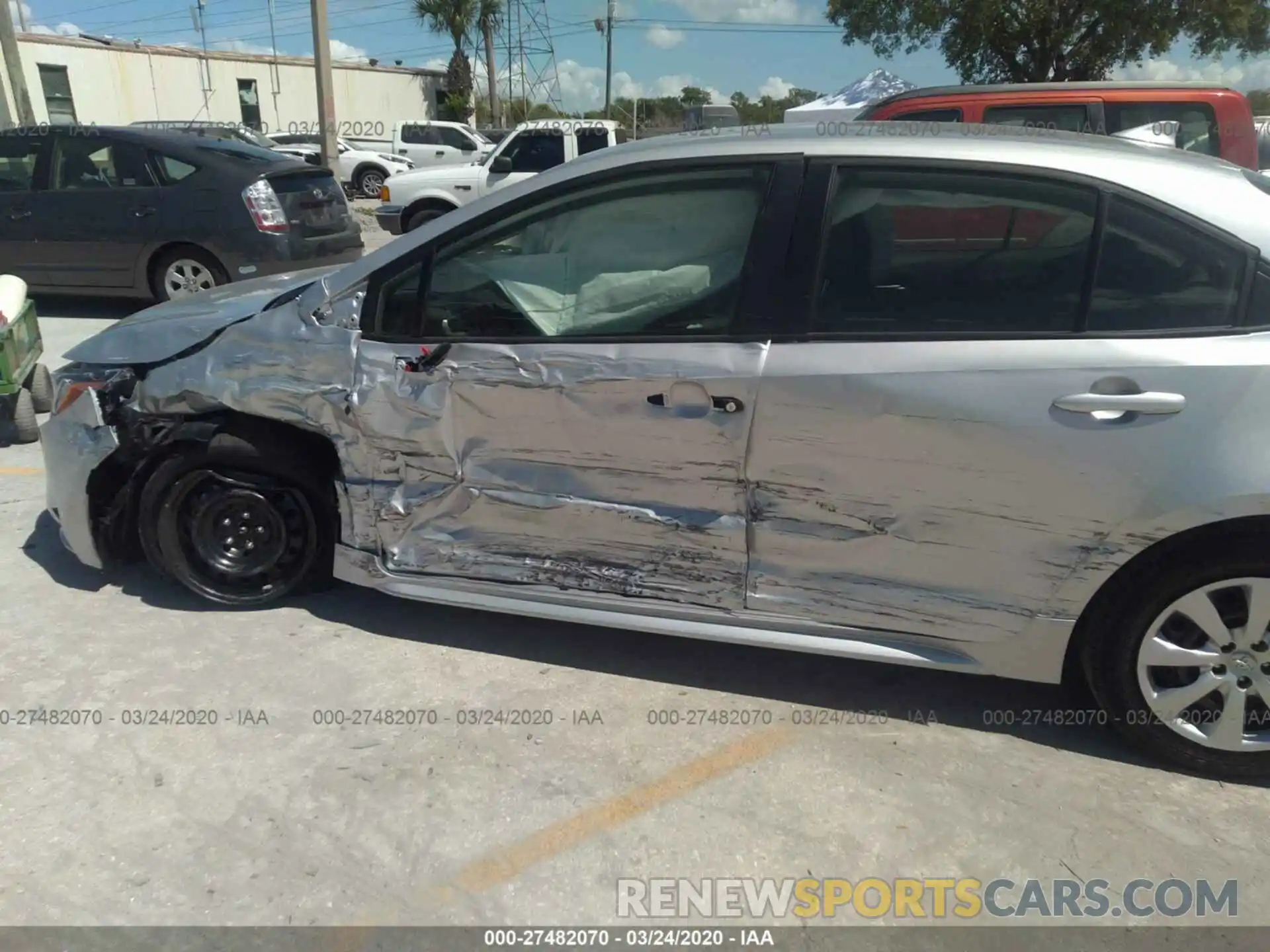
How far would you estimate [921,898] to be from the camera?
2320 mm

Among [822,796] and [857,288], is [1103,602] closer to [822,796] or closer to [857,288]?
[822,796]

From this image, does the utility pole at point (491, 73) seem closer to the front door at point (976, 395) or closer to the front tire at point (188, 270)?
the front tire at point (188, 270)

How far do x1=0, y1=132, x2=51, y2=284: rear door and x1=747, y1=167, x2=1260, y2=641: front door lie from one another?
793 centimetres

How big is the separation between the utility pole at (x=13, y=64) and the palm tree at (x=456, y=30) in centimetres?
2599

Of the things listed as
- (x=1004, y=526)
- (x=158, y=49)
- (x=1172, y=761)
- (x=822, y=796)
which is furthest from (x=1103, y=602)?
(x=158, y=49)

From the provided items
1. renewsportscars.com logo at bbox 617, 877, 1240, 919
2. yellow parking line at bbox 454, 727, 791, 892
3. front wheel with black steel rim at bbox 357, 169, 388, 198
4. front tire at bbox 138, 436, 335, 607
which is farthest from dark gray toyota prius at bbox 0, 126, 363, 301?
front wheel with black steel rim at bbox 357, 169, 388, 198

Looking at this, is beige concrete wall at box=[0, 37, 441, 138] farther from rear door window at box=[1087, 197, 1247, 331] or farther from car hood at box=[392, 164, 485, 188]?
rear door window at box=[1087, 197, 1247, 331]

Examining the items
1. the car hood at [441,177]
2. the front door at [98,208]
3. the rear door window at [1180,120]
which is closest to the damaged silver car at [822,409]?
the front door at [98,208]

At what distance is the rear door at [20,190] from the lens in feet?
26.2

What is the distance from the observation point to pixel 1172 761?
2.70m

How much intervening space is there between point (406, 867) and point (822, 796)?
1138 millimetres

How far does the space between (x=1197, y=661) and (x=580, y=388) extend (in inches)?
73.6

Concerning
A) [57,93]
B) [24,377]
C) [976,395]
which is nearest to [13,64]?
[24,377]

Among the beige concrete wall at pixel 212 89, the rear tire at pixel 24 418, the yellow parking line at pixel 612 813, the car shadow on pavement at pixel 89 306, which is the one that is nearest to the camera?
the yellow parking line at pixel 612 813
